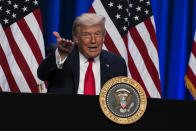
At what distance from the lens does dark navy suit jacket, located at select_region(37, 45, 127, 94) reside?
6.62 ft

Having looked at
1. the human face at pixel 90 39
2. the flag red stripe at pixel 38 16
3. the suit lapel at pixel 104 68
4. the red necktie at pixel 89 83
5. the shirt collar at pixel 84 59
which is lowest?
the red necktie at pixel 89 83

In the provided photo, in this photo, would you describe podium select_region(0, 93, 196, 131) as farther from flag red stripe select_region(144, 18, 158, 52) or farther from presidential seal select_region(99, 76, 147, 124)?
flag red stripe select_region(144, 18, 158, 52)

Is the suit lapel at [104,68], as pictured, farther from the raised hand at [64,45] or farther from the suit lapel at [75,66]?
the raised hand at [64,45]

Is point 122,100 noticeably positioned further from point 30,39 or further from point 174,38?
point 174,38

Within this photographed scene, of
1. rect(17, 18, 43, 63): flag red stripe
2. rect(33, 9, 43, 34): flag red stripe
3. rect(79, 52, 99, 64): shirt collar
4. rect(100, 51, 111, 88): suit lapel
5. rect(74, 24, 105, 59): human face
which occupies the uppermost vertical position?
rect(33, 9, 43, 34): flag red stripe

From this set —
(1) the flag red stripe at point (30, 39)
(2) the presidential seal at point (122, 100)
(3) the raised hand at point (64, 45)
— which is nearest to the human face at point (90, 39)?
(3) the raised hand at point (64, 45)

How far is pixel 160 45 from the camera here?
4.01 m

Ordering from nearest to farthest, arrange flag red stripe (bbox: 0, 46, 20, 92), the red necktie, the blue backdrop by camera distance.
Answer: the red necktie → flag red stripe (bbox: 0, 46, 20, 92) → the blue backdrop

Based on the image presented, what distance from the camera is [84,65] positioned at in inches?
84.3

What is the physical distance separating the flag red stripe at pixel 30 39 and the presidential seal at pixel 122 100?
2.19m

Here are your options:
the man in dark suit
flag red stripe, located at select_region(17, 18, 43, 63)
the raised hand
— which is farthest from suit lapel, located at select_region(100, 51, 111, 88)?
flag red stripe, located at select_region(17, 18, 43, 63)

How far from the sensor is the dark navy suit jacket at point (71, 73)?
202 centimetres

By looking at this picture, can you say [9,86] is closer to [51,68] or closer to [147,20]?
[147,20]

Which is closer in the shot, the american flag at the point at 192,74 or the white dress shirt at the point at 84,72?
the white dress shirt at the point at 84,72
